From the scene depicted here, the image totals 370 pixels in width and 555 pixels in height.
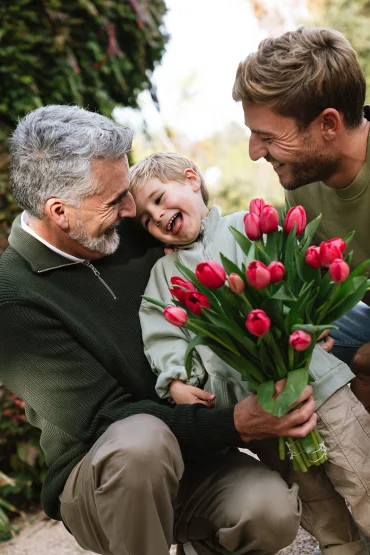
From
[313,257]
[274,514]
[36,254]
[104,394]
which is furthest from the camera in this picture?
[36,254]

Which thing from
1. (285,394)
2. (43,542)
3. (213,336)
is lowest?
(43,542)

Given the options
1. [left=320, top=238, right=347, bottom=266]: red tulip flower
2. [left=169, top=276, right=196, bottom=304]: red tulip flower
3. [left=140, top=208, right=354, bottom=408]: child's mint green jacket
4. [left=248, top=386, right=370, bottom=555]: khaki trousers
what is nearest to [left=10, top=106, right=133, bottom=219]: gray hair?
[left=140, top=208, right=354, bottom=408]: child's mint green jacket

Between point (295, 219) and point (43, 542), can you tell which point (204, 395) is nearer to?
point (295, 219)

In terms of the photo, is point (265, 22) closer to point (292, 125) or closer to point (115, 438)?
point (292, 125)

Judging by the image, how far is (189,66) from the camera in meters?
14.5

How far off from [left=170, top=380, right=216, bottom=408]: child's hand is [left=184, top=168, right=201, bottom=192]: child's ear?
2.39 feet

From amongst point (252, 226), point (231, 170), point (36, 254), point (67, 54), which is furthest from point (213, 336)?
point (231, 170)

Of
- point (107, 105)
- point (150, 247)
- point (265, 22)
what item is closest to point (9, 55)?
point (107, 105)

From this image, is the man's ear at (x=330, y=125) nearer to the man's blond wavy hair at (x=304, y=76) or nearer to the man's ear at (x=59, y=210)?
the man's blond wavy hair at (x=304, y=76)

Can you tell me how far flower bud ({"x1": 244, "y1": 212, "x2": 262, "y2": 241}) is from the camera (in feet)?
7.08

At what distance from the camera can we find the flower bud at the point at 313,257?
2.06 metres

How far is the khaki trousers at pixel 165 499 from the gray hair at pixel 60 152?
839mm

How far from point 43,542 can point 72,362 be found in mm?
1746

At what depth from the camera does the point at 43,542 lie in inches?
152
